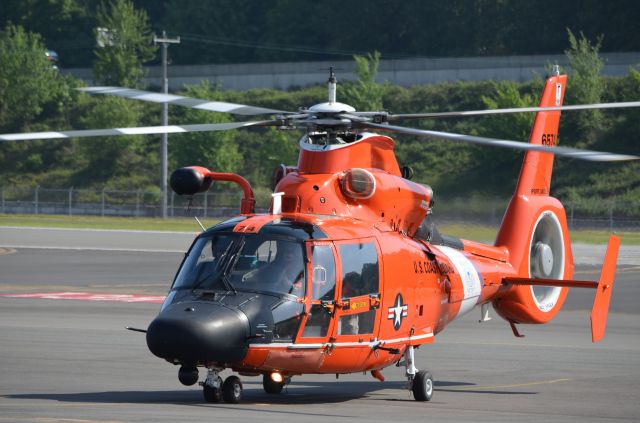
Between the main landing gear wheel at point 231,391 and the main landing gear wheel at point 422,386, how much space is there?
2900 mm

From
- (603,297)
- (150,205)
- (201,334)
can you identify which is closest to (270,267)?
(201,334)

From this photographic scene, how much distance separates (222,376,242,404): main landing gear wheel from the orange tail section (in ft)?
21.7

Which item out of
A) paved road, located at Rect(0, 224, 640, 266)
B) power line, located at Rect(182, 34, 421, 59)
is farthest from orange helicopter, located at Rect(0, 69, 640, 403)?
power line, located at Rect(182, 34, 421, 59)

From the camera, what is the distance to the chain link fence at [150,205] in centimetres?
6494

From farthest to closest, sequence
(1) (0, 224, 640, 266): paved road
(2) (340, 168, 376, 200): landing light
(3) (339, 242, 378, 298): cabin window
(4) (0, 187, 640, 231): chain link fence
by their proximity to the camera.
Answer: (4) (0, 187, 640, 231): chain link fence → (1) (0, 224, 640, 266): paved road → (2) (340, 168, 376, 200): landing light → (3) (339, 242, 378, 298): cabin window

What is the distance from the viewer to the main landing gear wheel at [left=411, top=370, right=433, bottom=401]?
Answer: 17078mm

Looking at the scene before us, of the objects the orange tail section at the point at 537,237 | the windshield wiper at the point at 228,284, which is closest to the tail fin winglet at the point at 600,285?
the orange tail section at the point at 537,237

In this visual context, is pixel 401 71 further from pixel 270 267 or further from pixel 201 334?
pixel 201 334

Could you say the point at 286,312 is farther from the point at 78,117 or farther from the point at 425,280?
the point at 78,117

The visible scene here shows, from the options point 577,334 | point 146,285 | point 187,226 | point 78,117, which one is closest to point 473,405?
point 577,334

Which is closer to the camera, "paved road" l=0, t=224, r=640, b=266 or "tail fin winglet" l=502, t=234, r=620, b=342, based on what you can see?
"tail fin winglet" l=502, t=234, r=620, b=342

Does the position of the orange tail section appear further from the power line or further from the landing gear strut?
the power line

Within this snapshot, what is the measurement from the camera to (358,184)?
55.9 ft

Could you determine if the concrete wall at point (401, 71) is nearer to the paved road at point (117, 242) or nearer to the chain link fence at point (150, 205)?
the chain link fence at point (150, 205)
